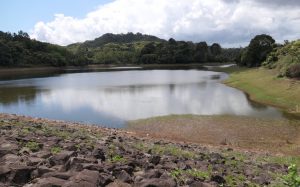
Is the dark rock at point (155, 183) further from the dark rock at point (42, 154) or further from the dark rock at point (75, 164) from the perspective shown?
the dark rock at point (42, 154)

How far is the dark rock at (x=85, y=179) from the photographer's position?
896 centimetres

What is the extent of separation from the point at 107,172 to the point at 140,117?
88.1 ft

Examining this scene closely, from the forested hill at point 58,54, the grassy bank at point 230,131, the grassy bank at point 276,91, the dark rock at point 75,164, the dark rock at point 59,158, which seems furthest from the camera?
the forested hill at point 58,54

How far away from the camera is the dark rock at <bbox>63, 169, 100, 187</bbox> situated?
29.4ft

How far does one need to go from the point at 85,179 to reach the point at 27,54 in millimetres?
149530

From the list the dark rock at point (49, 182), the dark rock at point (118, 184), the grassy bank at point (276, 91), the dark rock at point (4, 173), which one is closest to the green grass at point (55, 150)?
the dark rock at point (4, 173)

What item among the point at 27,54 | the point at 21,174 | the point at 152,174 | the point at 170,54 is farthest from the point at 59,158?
the point at 170,54

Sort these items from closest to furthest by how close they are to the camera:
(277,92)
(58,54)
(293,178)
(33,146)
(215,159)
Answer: (293,178) < (33,146) < (215,159) < (277,92) < (58,54)

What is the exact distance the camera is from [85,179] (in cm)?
929

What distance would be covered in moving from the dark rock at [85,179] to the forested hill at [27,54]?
422 ft

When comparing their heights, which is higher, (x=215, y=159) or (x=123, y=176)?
(x=123, y=176)

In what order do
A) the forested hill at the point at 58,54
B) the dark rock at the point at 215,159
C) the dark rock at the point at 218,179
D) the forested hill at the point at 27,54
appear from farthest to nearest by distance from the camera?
the forested hill at the point at 58,54, the forested hill at the point at 27,54, the dark rock at the point at 215,159, the dark rock at the point at 218,179

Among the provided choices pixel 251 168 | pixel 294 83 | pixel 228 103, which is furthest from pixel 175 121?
pixel 294 83

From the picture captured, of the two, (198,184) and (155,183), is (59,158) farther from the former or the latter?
(198,184)
